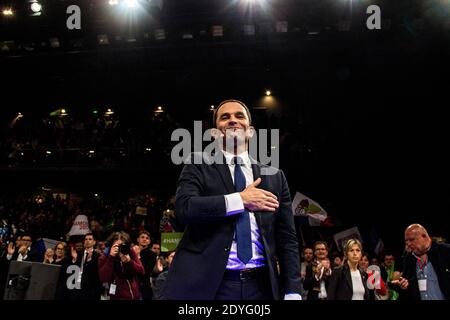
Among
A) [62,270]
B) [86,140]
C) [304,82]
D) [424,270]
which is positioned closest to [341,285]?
[424,270]

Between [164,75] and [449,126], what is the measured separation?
929 centimetres

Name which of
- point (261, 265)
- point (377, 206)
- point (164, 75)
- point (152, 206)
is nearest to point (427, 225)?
point (377, 206)

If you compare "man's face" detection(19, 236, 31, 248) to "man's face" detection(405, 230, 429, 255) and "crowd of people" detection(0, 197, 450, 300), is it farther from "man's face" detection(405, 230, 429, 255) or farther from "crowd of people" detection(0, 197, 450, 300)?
"man's face" detection(405, 230, 429, 255)

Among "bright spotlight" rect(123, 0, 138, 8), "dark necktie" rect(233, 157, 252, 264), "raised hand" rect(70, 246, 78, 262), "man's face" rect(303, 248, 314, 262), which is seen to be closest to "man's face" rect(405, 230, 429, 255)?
"dark necktie" rect(233, 157, 252, 264)

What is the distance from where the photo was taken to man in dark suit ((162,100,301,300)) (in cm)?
179

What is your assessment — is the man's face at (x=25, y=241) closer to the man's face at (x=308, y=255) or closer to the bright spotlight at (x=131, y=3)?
the man's face at (x=308, y=255)

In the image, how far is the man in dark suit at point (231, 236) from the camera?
1795mm

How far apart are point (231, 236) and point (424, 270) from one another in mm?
3388

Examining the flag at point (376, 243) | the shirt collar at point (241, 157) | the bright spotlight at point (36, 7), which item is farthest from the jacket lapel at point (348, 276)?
the bright spotlight at point (36, 7)

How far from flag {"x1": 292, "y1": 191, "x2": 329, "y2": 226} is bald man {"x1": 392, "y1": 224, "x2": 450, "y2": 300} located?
213 inches

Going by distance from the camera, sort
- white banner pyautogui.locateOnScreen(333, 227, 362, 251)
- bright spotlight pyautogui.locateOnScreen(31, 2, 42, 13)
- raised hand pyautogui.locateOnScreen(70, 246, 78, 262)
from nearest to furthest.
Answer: raised hand pyautogui.locateOnScreen(70, 246, 78, 262), white banner pyautogui.locateOnScreen(333, 227, 362, 251), bright spotlight pyautogui.locateOnScreen(31, 2, 42, 13)

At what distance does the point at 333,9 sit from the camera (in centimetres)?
1083

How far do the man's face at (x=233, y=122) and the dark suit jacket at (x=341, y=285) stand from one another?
3.86 meters

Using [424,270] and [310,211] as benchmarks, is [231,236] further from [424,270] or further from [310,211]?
[310,211]
